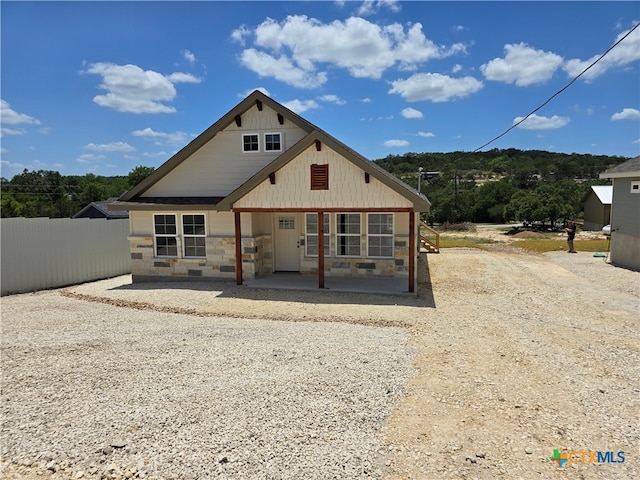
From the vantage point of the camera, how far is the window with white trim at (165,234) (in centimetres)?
1352

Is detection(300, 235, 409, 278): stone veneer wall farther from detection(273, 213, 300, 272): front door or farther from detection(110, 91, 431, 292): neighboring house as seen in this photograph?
detection(273, 213, 300, 272): front door

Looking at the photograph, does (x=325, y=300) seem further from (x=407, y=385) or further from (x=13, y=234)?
(x=13, y=234)

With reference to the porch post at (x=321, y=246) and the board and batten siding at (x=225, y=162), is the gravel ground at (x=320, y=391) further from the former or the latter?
the board and batten siding at (x=225, y=162)

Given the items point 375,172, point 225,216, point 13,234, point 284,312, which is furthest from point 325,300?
point 13,234

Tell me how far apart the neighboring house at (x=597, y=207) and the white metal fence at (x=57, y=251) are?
3752cm

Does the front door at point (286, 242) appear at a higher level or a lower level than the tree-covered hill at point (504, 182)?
lower

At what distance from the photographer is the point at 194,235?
1334 centimetres

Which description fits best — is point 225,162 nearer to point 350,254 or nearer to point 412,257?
point 350,254

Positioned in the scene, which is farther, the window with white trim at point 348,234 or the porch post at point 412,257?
the window with white trim at point 348,234

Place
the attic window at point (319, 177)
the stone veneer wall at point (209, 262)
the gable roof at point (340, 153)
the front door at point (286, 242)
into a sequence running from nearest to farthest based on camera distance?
the gable roof at point (340, 153)
the attic window at point (319, 177)
the stone veneer wall at point (209, 262)
the front door at point (286, 242)

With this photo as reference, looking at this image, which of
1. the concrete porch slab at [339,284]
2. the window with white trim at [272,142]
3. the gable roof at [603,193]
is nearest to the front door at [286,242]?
the concrete porch slab at [339,284]

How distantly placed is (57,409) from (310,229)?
31.3 ft

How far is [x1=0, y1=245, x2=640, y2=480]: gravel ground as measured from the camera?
3.81 m

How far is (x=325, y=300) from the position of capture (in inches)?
420
